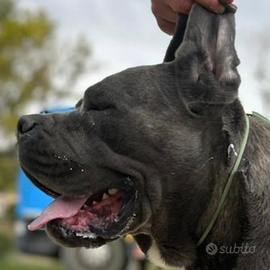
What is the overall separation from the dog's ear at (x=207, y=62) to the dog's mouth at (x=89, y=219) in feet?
1.79

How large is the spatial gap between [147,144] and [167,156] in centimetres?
11

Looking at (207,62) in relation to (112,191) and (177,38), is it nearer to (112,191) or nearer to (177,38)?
(177,38)

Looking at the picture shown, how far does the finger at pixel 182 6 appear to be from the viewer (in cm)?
374

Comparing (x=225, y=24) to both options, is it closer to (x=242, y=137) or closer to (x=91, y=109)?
(x=242, y=137)

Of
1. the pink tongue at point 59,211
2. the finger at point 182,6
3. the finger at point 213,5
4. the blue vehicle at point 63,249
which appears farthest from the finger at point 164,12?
the blue vehicle at point 63,249

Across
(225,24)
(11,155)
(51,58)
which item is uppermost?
(225,24)

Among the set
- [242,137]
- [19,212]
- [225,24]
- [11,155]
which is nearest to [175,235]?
[242,137]

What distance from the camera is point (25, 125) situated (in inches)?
138

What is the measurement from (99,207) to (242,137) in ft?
2.53

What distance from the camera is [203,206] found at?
3422 millimetres

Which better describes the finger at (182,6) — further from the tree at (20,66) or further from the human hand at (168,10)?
the tree at (20,66)

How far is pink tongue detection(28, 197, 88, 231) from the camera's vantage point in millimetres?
3475

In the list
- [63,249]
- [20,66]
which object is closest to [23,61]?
[20,66]

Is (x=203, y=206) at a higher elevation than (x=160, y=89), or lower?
lower
